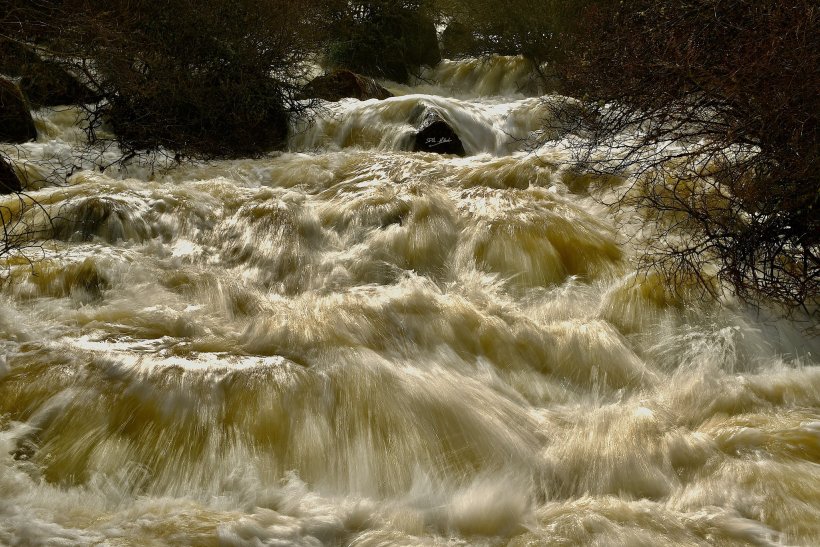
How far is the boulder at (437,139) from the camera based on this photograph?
28.7 ft

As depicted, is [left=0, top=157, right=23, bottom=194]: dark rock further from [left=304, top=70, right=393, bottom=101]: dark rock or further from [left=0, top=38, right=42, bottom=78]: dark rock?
[left=304, top=70, right=393, bottom=101]: dark rock

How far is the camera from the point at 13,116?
807 cm

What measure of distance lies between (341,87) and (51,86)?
3.98 m

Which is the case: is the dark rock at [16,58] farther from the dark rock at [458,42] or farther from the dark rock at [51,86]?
the dark rock at [458,42]

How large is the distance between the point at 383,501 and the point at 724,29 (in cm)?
402

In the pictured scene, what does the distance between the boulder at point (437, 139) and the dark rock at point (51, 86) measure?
4.32 m

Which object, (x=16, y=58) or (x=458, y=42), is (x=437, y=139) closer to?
(x=16, y=58)

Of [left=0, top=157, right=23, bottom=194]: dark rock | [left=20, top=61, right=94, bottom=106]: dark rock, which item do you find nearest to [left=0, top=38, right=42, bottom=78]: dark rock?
[left=20, top=61, right=94, bottom=106]: dark rock

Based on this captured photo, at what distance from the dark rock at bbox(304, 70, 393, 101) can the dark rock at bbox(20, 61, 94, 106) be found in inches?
119

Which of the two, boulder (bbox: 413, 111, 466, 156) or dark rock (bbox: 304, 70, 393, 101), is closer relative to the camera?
boulder (bbox: 413, 111, 466, 156)

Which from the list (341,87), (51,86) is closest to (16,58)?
(51,86)

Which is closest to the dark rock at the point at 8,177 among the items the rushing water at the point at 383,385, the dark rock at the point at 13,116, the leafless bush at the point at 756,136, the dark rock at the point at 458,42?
the rushing water at the point at 383,385

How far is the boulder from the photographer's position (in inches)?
345

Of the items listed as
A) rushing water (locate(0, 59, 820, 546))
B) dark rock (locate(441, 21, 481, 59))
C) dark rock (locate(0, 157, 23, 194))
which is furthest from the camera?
dark rock (locate(441, 21, 481, 59))
